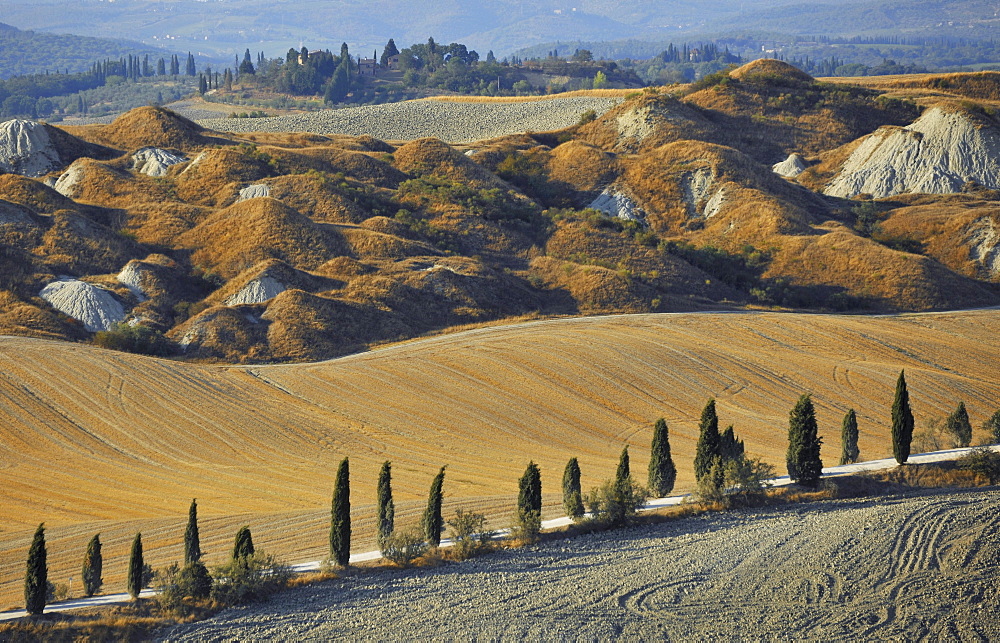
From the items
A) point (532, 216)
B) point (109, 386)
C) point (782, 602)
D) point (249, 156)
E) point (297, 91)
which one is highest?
point (297, 91)

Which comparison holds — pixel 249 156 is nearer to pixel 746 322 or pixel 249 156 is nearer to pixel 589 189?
pixel 589 189

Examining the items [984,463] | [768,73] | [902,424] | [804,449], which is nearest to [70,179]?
[804,449]

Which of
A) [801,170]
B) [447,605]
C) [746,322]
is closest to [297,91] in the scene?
[801,170]

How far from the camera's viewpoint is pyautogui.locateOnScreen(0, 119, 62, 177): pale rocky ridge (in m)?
71.8

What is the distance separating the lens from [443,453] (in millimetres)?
35281

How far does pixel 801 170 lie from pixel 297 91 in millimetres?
113908

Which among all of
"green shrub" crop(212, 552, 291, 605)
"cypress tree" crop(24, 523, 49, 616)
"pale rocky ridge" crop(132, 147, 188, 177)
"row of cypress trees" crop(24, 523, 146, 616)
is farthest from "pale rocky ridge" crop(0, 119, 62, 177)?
"green shrub" crop(212, 552, 291, 605)

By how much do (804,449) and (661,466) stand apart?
423 cm

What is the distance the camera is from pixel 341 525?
24828 millimetres

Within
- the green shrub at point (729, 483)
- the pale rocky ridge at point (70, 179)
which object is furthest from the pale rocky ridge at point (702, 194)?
the green shrub at point (729, 483)

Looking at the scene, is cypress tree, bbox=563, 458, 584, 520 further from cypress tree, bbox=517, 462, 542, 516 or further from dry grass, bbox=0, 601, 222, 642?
dry grass, bbox=0, 601, 222, 642

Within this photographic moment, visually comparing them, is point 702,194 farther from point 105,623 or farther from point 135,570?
point 105,623

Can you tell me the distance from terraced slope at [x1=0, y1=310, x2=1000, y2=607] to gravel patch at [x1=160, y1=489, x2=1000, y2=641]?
Result: 383 cm

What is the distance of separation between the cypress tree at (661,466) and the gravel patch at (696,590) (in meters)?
2.03
